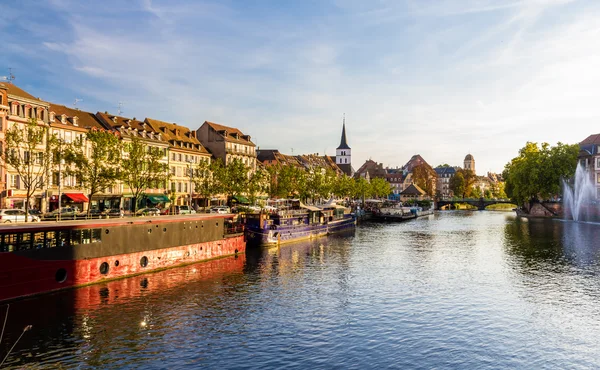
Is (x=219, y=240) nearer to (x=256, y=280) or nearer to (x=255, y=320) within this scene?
(x=256, y=280)

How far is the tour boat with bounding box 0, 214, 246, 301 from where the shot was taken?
123 ft

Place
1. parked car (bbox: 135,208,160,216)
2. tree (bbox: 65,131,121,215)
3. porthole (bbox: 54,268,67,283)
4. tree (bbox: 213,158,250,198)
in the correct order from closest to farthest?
porthole (bbox: 54,268,67,283) < tree (bbox: 65,131,121,215) < parked car (bbox: 135,208,160,216) < tree (bbox: 213,158,250,198)

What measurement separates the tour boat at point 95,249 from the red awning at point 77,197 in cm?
3120

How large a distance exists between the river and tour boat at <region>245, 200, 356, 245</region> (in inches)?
545

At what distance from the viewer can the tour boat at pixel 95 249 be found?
37.5 meters

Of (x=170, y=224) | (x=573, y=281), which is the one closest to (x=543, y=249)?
(x=573, y=281)

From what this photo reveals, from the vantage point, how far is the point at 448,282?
4878 centimetres

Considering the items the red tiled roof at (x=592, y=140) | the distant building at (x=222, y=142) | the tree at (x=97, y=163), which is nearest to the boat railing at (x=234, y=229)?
→ the tree at (x=97, y=163)

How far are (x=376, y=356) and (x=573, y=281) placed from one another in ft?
98.6

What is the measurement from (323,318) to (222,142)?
303 ft

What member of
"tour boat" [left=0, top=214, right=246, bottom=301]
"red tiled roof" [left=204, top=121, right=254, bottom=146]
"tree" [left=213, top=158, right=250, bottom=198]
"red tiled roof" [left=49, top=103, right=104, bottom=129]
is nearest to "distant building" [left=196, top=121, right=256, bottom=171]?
"red tiled roof" [left=204, top=121, right=254, bottom=146]

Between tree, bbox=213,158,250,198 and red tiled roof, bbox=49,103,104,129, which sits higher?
red tiled roof, bbox=49,103,104,129

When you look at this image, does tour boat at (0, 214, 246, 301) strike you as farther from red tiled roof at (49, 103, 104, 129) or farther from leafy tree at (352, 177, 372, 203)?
leafy tree at (352, 177, 372, 203)

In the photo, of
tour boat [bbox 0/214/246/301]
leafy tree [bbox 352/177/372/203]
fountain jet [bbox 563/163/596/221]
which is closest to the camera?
tour boat [bbox 0/214/246/301]
